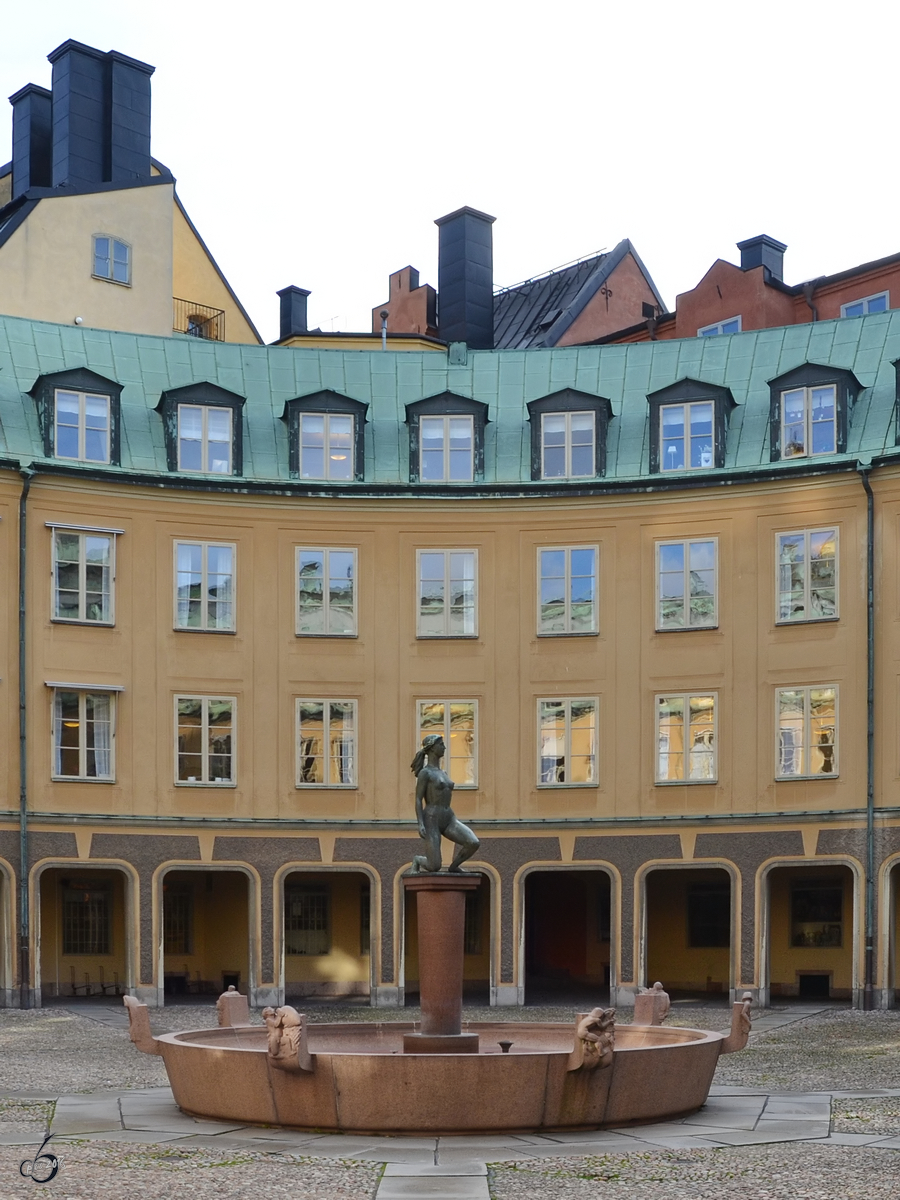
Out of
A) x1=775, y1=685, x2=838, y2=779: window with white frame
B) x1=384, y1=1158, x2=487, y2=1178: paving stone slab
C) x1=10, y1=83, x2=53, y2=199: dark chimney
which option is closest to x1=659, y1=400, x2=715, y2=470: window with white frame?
x1=775, y1=685, x2=838, y2=779: window with white frame

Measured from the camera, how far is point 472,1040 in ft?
73.7

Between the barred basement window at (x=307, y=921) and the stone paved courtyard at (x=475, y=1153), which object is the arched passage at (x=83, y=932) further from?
the stone paved courtyard at (x=475, y=1153)

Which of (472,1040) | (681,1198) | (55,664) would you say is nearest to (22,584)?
(55,664)

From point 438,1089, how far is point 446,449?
26662 mm

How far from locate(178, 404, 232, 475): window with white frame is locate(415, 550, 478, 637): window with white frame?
5.33 metres

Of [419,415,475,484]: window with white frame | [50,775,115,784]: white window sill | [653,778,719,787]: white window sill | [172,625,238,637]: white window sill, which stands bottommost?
[653,778,719,787]: white window sill

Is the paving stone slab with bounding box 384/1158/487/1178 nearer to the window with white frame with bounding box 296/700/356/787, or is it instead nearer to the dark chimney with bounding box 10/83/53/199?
the window with white frame with bounding box 296/700/356/787

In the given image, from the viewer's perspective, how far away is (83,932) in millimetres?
45031

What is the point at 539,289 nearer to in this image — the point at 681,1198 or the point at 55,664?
the point at 55,664

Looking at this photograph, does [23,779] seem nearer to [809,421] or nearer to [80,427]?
[80,427]

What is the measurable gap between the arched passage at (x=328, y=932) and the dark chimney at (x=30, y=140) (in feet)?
76.5

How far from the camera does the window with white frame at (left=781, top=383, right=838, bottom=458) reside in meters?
41.9

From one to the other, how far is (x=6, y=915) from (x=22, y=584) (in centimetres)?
748

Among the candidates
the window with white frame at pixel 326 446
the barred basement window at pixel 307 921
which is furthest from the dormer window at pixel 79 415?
the barred basement window at pixel 307 921
